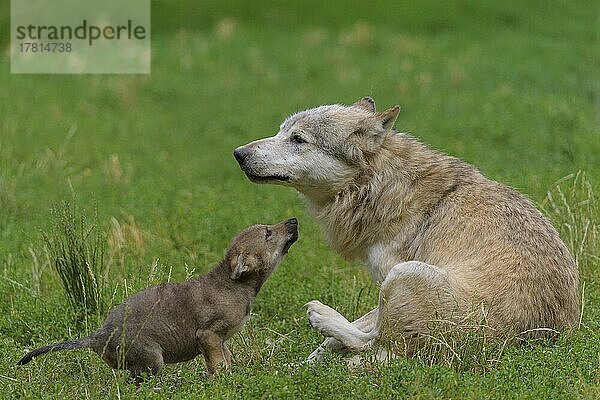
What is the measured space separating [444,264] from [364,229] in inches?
31.8

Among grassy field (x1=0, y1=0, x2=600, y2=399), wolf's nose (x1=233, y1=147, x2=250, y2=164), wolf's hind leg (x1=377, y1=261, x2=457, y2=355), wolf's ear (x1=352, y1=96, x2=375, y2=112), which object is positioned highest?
wolf's ear (x1=352, y1=96, x2=375, y2=112)

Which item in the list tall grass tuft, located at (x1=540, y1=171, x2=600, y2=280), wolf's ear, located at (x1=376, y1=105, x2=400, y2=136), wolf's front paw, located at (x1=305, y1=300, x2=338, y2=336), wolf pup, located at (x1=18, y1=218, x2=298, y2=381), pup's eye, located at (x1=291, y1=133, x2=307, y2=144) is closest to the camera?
wolf pup, located at (x1=18, y1=218, x2=298, y2=381)

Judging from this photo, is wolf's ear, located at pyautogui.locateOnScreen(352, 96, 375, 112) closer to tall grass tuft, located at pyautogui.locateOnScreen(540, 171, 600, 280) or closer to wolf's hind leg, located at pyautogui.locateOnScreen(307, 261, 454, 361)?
wolf's hind leg, located at pyautogui.locateOnScreen(307, 261, 454, 361)

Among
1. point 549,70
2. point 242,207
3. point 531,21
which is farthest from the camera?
point 531,21

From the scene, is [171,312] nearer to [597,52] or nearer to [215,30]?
[597,52]

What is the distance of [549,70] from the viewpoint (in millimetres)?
20766

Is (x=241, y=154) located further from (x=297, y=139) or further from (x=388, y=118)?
(x=388, y=118)

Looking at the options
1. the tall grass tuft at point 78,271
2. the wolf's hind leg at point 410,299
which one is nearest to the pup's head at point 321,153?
the wolf's hind leg at point 410,299

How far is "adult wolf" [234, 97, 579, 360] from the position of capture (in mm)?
7848

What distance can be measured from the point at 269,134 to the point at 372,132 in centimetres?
948

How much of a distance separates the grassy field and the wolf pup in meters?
0.21

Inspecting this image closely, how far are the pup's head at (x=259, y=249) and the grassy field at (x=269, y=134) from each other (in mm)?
665

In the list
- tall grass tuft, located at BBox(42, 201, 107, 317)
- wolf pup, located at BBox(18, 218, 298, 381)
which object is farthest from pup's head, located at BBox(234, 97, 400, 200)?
tall grass tuft, located at BBox(42, 201, 107, 317)

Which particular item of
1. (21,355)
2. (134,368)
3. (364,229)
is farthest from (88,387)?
(364,229)
